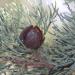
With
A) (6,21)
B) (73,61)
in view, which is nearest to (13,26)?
(6,21)

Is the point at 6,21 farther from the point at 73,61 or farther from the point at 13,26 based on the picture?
the point at 73,61

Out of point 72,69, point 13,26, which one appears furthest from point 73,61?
point 13,26

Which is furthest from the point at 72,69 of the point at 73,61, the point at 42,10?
the point at 42,10

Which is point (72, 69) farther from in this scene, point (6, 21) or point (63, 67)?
point (6, 21)

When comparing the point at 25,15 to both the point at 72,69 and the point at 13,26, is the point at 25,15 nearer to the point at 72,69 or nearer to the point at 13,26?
the point at 13,26
